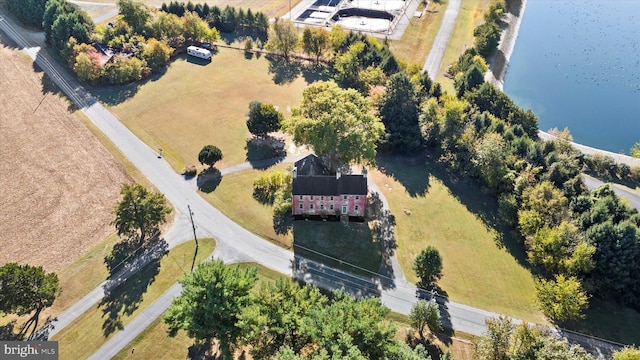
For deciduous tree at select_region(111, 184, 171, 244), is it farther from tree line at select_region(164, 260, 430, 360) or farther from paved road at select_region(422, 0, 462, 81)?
paved road at select_region(422, 0, 462, 81)

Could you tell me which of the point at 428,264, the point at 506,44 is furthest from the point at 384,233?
the point at 506,44

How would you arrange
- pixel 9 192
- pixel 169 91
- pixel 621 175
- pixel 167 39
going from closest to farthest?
pixel 9 192 < pixel 621 175 < pixel 169 91 < pixel 167 39

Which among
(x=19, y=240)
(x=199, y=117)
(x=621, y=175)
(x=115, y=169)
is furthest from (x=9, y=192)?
(x=621, y=175)

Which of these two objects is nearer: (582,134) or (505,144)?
(505,144)

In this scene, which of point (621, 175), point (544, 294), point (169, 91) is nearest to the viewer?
point (544, 294)

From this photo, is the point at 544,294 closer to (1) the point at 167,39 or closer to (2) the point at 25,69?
A: (1) the point at 167,39
